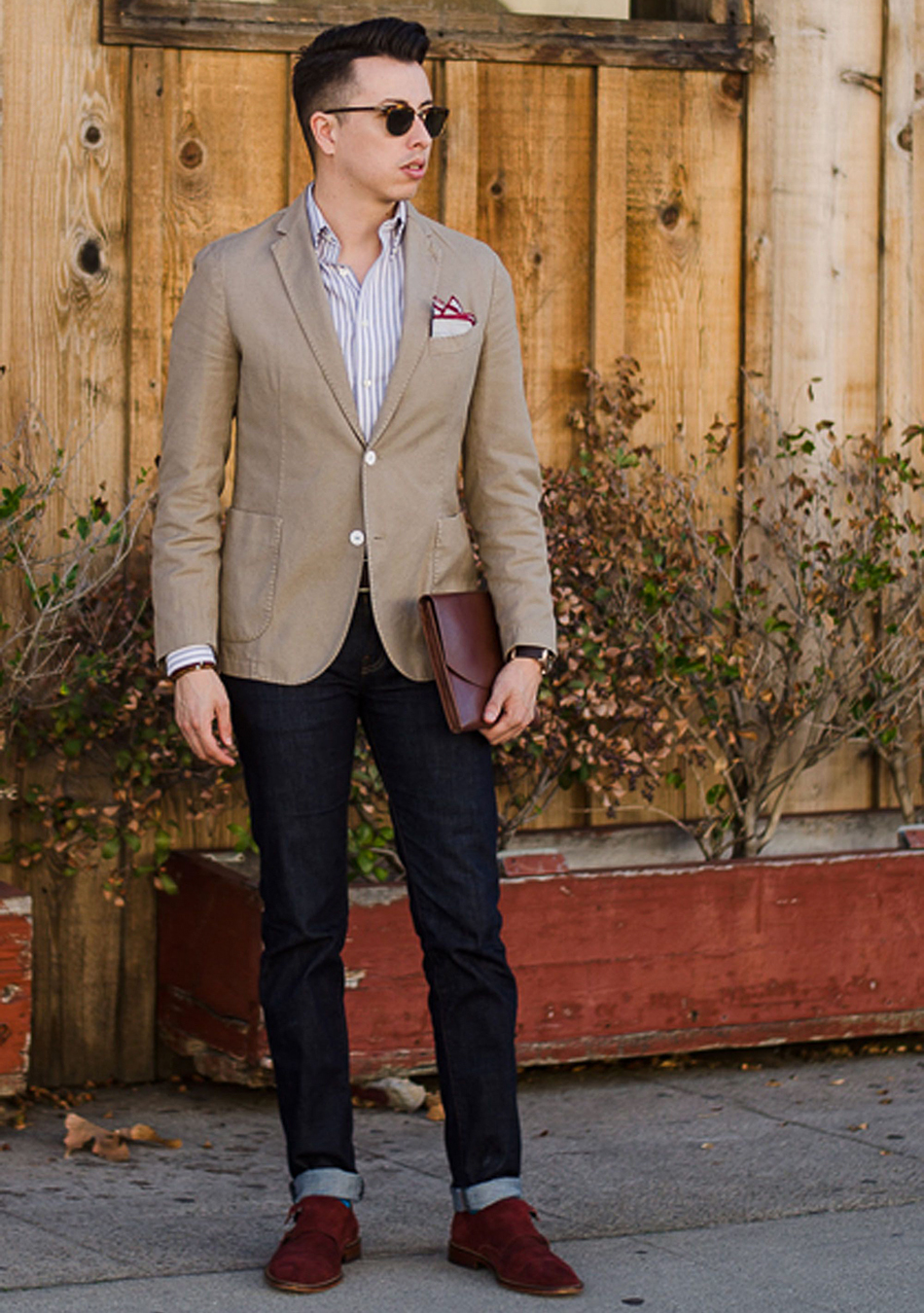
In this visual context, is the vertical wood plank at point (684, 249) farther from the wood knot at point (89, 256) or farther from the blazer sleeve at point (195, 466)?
the blazer sleeve at point (195, 466)

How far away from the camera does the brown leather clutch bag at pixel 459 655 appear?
3.24m

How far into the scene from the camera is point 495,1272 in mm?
3262

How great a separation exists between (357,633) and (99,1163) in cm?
145

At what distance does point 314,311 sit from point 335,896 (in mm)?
999

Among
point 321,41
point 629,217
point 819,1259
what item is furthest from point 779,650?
point 321,41

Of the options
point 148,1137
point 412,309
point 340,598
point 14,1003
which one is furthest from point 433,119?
point 148,1137

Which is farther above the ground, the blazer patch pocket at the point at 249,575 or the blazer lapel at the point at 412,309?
the blazer lapel at the point at 412,309

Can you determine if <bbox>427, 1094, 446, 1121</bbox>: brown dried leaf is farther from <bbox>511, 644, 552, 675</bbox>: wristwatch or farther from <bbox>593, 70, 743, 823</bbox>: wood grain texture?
<bbox>511, 644, 552, 675</bbox>: wristwatch

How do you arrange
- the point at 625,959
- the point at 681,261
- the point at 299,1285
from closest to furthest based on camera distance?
the point at 299,1285, the point at 625,959, the point at 681,261

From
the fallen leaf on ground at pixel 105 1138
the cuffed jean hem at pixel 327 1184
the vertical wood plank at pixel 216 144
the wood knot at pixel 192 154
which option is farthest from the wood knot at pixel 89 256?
the cuffed jean hem at pixel 327 1184

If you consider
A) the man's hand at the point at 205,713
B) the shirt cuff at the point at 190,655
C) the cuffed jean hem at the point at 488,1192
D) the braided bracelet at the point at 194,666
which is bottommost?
the cuffed jean hem at the point at 488,1192

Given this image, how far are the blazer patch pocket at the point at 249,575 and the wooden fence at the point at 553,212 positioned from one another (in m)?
1.44

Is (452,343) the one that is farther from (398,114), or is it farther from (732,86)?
(732,86)

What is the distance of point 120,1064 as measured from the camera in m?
4.77
